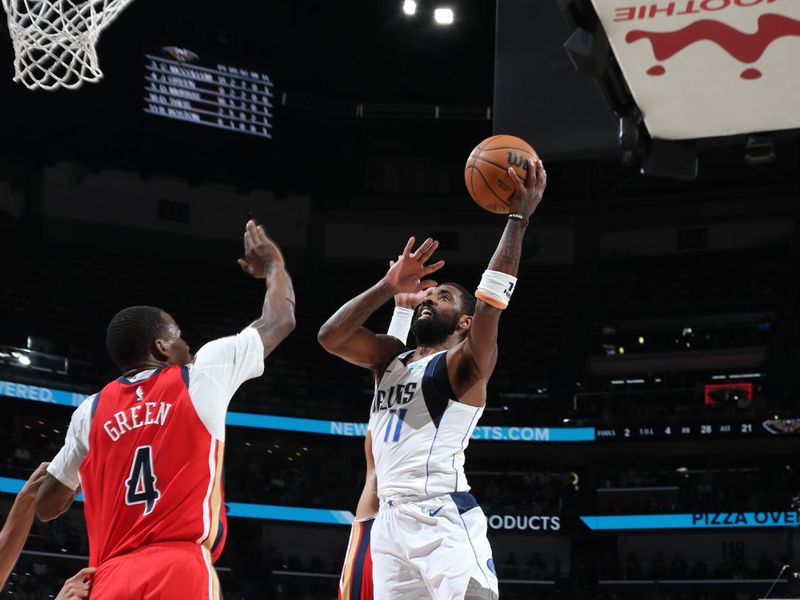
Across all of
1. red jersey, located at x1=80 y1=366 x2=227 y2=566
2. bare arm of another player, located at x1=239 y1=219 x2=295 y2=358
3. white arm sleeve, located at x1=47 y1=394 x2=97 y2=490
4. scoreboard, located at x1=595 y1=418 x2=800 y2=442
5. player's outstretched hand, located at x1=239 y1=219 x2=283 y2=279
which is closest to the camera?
red jersey, located at x1=80 y1=366 x2=227 y2=566

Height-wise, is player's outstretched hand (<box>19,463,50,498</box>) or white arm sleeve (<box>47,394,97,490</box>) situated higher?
white arm sleeve (<box>47,394,97,490</box>)

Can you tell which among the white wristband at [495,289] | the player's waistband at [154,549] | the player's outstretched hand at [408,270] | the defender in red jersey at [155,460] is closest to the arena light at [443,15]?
the player's outstretched hand at [408,270]

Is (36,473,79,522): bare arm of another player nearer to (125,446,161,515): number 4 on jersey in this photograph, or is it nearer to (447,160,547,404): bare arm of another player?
(125,446,161,515): number 4 on jersey

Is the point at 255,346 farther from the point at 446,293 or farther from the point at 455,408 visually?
the point at 446,293

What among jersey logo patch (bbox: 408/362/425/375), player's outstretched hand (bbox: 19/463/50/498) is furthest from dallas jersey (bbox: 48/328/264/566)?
jersey logo patch (bbox: 408/362/425/375)

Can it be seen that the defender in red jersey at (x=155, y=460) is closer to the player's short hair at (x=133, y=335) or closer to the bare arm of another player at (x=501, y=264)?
the player's short hair at (x=133, y=335)

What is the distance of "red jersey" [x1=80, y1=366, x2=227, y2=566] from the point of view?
328 centimetres

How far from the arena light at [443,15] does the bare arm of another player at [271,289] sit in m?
18.2

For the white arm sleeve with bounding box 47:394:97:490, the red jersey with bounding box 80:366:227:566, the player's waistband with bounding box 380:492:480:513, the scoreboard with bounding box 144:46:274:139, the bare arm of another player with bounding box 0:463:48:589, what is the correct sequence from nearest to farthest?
1. the red jersey with bounding box 80:366:227:566
2. the bare arm of another player with bounding box 0:463:48:589
3. the white arm sleeve with bounding box 47:394:97:490
4. the player's waistband with bounding box 380:492:480:513
5. the scoreboard with bounding box 144:46:274:139

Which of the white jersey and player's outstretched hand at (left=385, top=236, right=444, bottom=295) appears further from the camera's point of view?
player's outstretched hand at (left=385, top=236, right=444, bottom=295)

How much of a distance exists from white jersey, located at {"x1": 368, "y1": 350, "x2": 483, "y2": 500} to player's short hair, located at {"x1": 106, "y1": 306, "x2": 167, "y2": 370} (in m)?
1.22

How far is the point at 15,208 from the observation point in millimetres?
21891

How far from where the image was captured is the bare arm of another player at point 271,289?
366 cm

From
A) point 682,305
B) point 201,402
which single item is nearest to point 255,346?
point 201,402
